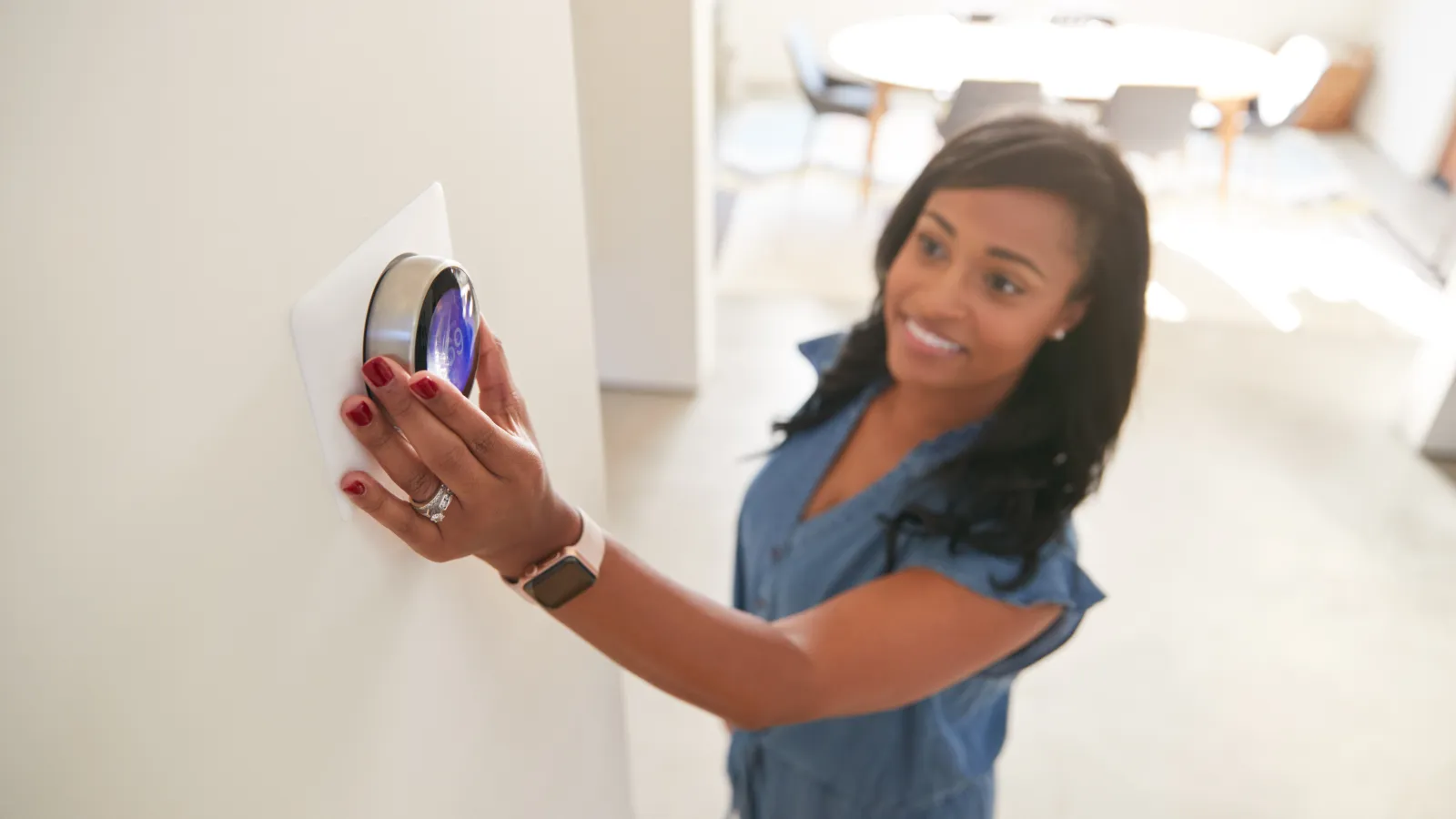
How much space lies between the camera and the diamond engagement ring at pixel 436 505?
1.71 ft

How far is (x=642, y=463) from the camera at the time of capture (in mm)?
2777

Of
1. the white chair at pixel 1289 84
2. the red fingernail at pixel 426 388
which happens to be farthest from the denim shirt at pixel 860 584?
the white chair at pixel 1289 84

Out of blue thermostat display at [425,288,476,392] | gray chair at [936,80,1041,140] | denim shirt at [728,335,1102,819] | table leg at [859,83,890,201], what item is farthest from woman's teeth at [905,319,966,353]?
table leg at [859,83,890,201]

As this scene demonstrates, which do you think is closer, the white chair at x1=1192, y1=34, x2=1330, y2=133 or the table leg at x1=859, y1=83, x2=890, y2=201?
the white chair at x1=1192, y1=34, x2=1330, y2=133

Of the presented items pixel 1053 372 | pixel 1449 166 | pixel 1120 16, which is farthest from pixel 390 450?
pixel 1120 16

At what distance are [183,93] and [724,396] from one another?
9.03 ft

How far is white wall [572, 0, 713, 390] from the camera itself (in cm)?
254

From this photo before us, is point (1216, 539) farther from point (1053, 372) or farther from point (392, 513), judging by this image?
point (392, 513)

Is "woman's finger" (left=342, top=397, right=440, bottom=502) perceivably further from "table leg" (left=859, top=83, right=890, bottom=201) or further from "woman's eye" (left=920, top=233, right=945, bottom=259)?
"table leg" (left=859, top=83, right=890, bottom=201)

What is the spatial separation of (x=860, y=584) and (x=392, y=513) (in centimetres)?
60

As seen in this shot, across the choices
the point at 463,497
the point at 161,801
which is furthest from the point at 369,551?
the point at 161,801

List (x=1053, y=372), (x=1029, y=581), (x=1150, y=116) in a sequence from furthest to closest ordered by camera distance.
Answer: (x=1150, y=116)
(x=1053, y=372)
(x=1029, y=581)

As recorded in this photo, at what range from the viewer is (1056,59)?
13.4 feet

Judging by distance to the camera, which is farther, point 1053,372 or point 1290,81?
point 1290,81
